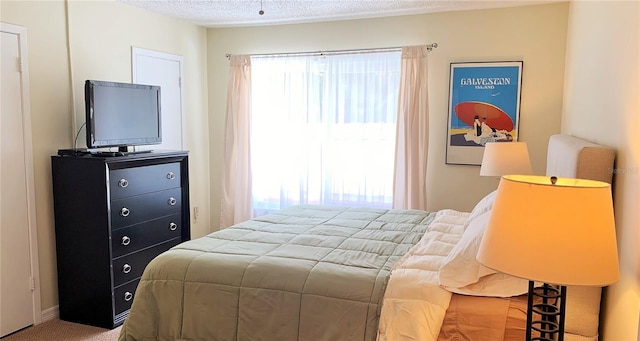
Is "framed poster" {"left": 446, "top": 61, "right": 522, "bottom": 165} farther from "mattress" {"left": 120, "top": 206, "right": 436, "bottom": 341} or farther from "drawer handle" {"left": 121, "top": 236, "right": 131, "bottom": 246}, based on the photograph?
"drawer handle" {"left": 121, "top": 236, "right": 131, "bottom": 246}

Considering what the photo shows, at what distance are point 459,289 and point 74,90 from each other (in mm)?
3170

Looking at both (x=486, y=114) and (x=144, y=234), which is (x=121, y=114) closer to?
(x=144, y=234)

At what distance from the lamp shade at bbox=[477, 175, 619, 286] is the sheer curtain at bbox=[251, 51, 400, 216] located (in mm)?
3366

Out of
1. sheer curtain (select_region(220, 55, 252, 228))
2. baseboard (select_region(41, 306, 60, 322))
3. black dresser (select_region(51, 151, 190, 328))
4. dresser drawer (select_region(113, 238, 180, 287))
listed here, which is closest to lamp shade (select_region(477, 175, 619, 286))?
black dresser (select_region(51, 151, 190, 328))

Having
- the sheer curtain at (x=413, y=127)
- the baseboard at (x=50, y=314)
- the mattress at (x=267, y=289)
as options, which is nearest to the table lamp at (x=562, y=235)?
the mattress at (x=267, y=289)

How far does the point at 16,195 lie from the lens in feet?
10.7

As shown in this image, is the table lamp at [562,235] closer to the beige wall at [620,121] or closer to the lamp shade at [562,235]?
the lamp shade at [562,235]

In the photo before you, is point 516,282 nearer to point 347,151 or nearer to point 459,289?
point 459,289

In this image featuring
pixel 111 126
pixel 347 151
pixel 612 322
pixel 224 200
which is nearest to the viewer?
pixel 612 322

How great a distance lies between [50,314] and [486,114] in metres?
3.92

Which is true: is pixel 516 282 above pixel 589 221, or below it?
below

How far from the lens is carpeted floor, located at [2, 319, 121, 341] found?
3227 mm

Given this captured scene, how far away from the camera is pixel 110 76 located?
4.05 m

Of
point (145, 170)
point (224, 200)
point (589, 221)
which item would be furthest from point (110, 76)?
point (589, 221)
